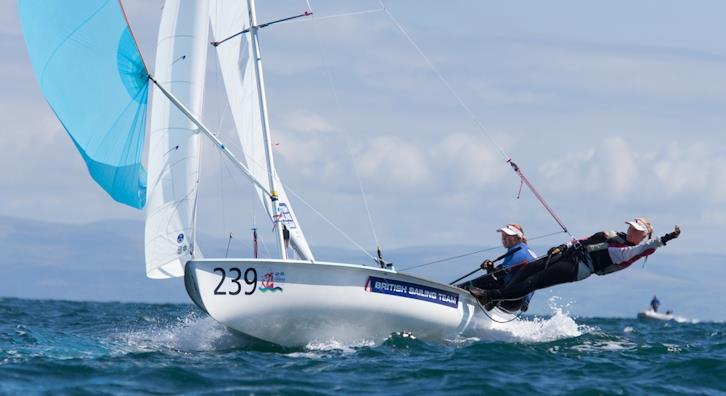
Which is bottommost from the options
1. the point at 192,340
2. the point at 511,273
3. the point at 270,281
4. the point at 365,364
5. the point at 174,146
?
the point at 365,364

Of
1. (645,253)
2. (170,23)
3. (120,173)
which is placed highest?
(170,23)

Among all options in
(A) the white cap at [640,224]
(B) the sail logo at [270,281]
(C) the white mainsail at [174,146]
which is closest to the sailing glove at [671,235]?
(A) the white cap at [640,224]

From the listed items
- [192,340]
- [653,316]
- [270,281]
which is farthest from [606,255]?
[653,316]

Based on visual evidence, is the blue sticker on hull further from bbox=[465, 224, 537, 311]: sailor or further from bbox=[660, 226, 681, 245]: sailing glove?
bbox=[660, 226, 681, 245]: sailing glove

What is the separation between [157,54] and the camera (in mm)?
16922

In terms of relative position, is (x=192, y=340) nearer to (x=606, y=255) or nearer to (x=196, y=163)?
(x=196, y=163)

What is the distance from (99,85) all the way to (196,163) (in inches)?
70.8

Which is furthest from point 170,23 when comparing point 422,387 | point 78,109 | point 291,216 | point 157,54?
point 422,387

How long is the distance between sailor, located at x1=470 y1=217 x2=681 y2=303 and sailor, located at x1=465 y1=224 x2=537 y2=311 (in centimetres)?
18

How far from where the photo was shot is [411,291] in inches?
607

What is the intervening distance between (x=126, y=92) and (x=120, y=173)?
114cm

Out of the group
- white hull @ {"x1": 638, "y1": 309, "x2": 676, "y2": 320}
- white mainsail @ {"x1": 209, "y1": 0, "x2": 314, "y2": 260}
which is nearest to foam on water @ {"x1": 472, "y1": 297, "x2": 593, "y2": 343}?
white mainsail @ {"x1": 209, "y1": 0, "x2": 314, "y2": 260}

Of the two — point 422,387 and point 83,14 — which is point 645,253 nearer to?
point 422,387

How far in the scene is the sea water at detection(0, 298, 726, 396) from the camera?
11.7 metres
